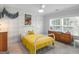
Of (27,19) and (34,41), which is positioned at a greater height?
(27,19)

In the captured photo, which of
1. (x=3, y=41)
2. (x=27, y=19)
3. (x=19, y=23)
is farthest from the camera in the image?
(x=3, y=41)

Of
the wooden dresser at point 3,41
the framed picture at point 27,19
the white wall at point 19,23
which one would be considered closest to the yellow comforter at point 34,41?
the white wall at point 19,23

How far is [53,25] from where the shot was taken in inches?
63.8

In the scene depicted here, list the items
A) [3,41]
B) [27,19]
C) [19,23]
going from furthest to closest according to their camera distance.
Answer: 1. [3,41]
2. [19,23]
3. [27,19]

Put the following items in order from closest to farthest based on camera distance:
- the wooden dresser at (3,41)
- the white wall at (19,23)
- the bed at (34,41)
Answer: the white wall at (19,23) → the bed at (34,41) → the wooden dresser at (3,41)

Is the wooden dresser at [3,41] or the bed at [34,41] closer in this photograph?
the bed at [34,41]

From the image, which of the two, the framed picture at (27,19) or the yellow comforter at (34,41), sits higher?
the framed picture at (27,19)

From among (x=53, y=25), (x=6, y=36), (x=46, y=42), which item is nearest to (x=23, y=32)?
(x=6, y=36)

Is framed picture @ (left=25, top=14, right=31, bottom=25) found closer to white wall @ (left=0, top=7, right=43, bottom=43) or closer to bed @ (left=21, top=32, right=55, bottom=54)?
white wall @ (left=0, top=7, right=43, bottom=43)

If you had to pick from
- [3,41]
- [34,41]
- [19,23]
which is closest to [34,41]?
[34,41]

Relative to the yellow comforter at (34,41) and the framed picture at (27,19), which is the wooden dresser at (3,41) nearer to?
the yellow comforter at (34,41)

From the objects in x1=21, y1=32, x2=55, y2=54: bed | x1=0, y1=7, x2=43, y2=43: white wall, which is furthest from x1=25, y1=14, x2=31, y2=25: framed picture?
x1=21, y1=32, x2=55, y2=54: bed

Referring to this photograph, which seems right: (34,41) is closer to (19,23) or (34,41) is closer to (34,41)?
(34,41)
